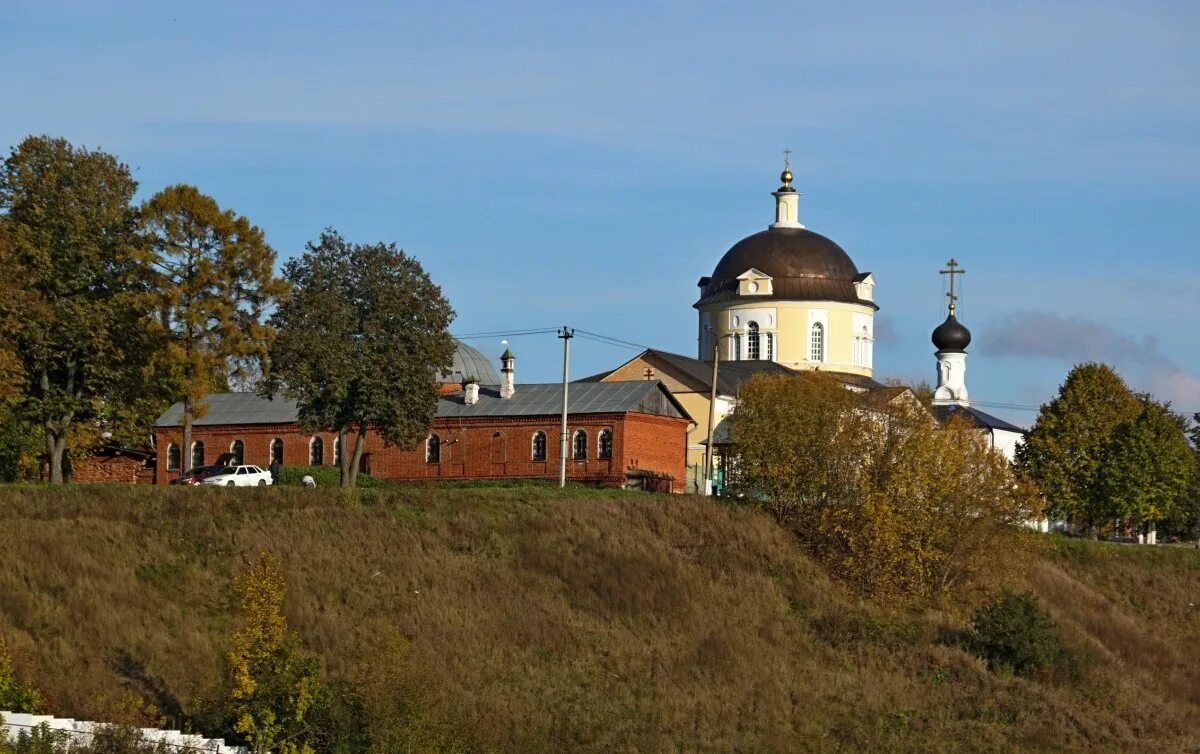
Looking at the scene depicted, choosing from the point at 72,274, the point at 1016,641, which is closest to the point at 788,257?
the point at 72,274

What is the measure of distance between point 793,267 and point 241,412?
27.6m

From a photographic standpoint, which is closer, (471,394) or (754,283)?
(471,394)

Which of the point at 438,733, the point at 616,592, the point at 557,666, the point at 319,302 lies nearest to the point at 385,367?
the point at 319,302

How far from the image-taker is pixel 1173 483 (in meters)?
68.4

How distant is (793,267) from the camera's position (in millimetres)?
83375

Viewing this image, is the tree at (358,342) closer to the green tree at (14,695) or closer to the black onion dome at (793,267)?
the green tree at (14,695)

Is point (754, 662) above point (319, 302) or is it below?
below

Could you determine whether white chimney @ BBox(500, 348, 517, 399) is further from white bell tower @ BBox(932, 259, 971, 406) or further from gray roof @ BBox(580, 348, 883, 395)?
white bell tower @ BBox(932, 259, 971, 406)

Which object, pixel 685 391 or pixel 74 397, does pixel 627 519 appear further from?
pixel 685 391

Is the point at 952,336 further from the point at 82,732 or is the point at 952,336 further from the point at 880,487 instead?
the point at 82,732

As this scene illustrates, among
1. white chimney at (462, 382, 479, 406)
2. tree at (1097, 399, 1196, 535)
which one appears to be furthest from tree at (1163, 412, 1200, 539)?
white chimney at (462, 382, 479, 406)

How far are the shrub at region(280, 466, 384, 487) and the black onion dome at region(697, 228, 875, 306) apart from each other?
2726cm

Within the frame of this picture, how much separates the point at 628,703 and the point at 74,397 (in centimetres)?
2229

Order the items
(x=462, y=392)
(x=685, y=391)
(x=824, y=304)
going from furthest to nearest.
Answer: (x=824, y=304) → (x=685, y=391) → (x=462, y=392)
